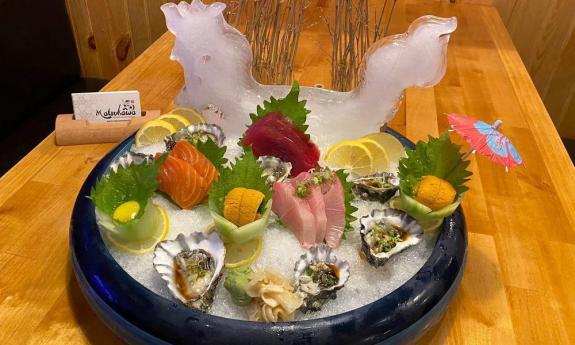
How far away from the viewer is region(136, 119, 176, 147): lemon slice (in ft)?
4.27

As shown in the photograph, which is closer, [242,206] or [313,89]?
[242,206]

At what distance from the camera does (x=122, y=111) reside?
162 cm

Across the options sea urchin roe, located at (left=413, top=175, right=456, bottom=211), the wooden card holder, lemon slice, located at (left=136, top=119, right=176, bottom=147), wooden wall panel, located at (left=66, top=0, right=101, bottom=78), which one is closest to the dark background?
wooden wall panel, located at (left=66, top=0, right=101, bottom=78)

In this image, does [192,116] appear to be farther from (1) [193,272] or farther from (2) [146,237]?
(1) [193,272]

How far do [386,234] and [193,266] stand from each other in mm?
391

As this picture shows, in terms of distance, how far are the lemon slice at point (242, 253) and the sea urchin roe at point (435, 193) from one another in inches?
14.0

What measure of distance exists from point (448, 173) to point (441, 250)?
0.61 ft

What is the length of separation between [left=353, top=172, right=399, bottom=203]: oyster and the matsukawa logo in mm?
848

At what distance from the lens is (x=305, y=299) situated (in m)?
0.87

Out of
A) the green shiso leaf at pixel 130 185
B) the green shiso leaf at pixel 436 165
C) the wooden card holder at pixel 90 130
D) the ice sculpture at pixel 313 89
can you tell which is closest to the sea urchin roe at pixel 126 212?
the green shiso leaf at pixel 130 185

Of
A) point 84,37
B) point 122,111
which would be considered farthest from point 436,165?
point 84,37

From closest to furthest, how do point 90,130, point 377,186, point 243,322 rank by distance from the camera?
point 243,322 < point 377,186 < point 90,130

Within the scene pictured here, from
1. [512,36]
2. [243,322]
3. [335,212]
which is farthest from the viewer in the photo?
[512,36]

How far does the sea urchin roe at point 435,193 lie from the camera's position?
3.30 feet
